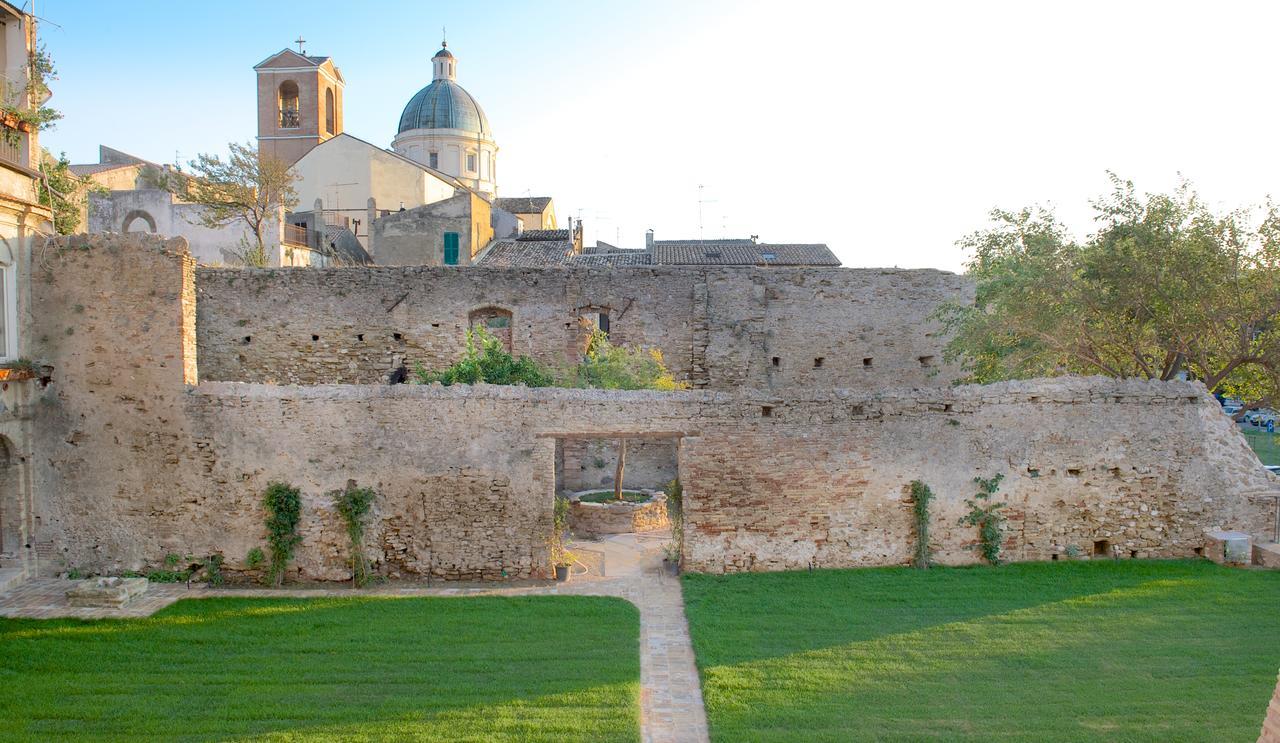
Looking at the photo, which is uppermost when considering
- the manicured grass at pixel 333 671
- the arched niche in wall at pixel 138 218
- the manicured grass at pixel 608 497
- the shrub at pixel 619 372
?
the arched niche in wall at pixel 138 218

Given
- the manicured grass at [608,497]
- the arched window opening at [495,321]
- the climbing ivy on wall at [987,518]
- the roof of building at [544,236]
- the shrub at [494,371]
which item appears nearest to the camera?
the climbing ivy on wall at [987,518]

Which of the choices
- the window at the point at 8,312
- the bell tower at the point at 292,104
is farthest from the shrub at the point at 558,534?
the bell tower at the point at 292,104

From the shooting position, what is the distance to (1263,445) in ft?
98.2

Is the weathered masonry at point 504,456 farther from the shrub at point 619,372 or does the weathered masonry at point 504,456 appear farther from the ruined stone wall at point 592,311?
the ruined stone wall at point 592,311

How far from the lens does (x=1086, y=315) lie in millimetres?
15156

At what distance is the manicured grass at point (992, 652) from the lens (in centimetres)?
788

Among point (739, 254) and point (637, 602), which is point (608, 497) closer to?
point (637, 602)

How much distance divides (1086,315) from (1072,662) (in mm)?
7964

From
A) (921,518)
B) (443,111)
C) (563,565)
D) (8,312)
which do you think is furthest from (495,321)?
(443,111)

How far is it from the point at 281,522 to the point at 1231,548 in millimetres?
13462

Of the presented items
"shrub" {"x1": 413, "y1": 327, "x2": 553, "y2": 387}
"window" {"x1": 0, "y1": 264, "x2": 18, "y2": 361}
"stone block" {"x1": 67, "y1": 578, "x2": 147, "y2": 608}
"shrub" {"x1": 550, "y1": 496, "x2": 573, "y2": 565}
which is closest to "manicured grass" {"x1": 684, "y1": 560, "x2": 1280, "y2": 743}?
"shrub" {"x1": 550, "y1": 496, "x2": 573, "y2": 565}

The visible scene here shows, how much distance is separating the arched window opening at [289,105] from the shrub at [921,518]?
39.9m

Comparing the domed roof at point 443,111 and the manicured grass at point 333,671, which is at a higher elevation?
the domed roof at point 443,111

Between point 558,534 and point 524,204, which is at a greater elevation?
point 524,204
